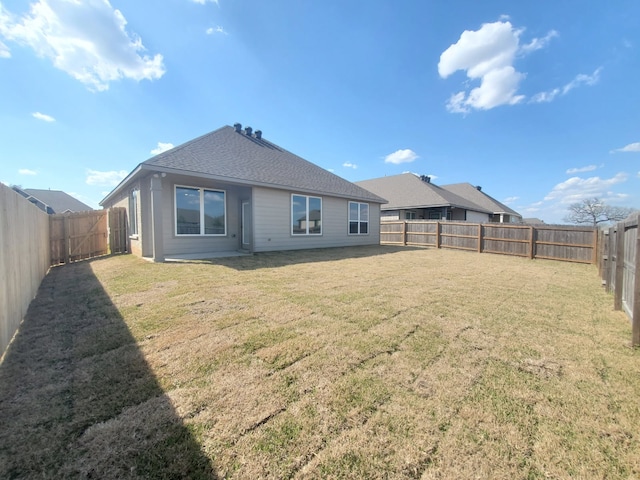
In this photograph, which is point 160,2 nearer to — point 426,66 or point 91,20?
point 91,20

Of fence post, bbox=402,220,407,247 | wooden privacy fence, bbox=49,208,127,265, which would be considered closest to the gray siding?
fence post, bbox=402,220,407,247

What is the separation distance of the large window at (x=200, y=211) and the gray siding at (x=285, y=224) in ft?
4.74

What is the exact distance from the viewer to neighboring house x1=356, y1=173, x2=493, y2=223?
20391mm

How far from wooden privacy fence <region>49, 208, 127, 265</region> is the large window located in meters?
4.18

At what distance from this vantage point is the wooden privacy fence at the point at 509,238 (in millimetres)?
10297

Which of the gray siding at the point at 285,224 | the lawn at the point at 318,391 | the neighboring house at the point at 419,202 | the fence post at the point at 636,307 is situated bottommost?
the lawn at the point at 318,391

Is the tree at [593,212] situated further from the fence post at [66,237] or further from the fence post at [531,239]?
the fence post at [66,237]

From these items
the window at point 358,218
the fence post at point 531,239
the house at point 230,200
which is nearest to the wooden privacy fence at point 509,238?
the fence post at point 531,239

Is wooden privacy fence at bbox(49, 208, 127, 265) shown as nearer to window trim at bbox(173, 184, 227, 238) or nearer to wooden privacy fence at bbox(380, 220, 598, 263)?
window trim at bbox(173, 184, 227, 238)

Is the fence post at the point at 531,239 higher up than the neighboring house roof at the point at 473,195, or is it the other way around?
the neighboring house roof at the point at 473,195

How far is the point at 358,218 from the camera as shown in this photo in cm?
1442

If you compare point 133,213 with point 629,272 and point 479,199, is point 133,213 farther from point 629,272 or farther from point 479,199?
point 479,199

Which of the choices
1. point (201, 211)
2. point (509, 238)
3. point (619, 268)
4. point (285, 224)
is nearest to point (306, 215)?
point (285, 224)

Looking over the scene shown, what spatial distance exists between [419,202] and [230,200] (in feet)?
51.5
